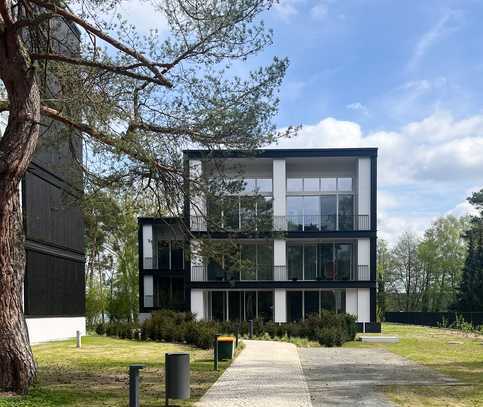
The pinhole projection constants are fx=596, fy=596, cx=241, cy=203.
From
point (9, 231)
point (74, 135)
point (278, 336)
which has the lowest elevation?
point (278, 336)

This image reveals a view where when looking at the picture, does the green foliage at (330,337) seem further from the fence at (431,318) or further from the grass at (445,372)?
the fence at (431,318)

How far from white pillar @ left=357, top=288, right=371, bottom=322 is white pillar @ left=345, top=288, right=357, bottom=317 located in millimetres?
249

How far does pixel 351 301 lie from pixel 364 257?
8.76 ft

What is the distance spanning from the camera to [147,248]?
1587 inches

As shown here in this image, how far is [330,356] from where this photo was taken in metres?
20.2

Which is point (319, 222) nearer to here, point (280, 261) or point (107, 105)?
point (280, 261)

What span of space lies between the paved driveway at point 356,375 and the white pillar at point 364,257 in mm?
12957

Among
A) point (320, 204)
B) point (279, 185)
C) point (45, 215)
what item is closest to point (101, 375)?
point (45, 215)

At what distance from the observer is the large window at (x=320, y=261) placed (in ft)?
118

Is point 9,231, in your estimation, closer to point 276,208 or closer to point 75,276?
point 75,276

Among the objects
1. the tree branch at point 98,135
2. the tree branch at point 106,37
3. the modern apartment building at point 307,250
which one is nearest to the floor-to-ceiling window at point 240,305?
the modern apartment building at point 307,250

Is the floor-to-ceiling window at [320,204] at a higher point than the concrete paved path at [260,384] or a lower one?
higher

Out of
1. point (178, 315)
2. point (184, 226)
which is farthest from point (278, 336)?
point (184, 226)

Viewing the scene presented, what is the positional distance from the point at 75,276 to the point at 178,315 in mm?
6950
